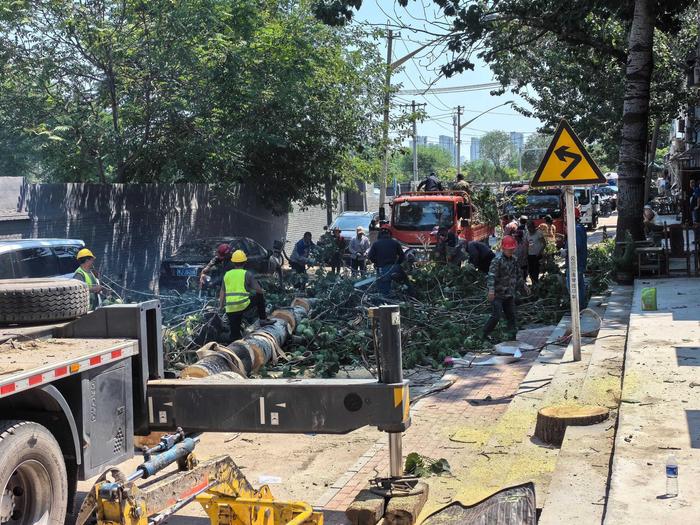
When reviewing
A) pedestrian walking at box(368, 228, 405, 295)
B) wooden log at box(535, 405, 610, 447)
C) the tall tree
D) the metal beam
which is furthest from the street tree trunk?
the metal beam

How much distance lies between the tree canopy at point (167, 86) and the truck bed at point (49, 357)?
1343 cm

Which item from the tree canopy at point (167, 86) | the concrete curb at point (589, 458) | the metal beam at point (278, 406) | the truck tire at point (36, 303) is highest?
the tree canopy at point (167, 86)

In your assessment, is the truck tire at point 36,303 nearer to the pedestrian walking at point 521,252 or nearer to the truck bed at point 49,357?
the truck bed at point 49,357

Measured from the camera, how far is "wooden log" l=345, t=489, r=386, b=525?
18.8 ft

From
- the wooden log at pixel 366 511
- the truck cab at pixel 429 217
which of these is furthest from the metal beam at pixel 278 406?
the truck cab at pixel 429 217

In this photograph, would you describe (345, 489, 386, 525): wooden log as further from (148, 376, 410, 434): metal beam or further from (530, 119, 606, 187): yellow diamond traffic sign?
(530, 119, 606, 187): yellow diamond traffic sign

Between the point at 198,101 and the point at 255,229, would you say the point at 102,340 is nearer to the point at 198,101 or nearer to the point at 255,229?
the point at 198,101

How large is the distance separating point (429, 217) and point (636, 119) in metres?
7.14

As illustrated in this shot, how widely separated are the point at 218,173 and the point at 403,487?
661 inches

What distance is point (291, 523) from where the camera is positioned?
4.79 meters

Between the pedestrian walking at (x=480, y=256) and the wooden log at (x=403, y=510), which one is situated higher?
the pedestrian walking at (x=480, y=256)

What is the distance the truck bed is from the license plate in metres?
12.2

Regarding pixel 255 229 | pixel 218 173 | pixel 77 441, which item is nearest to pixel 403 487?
pixel 77 441

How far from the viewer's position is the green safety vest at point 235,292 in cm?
1186
